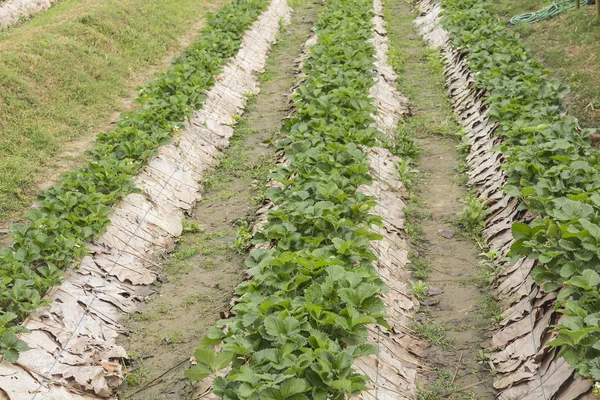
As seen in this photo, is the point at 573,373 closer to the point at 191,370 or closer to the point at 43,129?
the point at 191,370

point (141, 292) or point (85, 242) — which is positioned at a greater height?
point (85, 242)

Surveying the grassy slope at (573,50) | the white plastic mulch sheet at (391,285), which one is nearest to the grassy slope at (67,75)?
the white plastic mulch sheet at (391,285)

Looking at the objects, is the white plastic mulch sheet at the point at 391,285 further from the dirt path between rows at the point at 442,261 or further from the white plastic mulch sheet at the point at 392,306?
the dirt path between rows at the point at 442,261

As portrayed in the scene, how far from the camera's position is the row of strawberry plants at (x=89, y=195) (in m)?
6.02

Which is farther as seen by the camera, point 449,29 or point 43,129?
point 449,29

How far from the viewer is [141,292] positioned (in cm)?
723

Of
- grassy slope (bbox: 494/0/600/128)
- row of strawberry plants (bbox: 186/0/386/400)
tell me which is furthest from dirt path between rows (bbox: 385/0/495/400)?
grassy slope (bbox: 494/0/600/128)

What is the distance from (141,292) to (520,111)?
528 cm

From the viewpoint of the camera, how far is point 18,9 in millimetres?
17484

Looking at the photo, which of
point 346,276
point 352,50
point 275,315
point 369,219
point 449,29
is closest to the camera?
point 275,315

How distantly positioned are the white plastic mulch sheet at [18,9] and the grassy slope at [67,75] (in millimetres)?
1095

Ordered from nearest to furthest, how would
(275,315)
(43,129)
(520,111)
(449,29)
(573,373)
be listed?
(573,373) < (275,315) < (520,111) < (43,129) < (449,29)

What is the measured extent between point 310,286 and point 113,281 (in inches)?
104

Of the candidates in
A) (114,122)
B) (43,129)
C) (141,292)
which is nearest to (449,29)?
(114,122)
